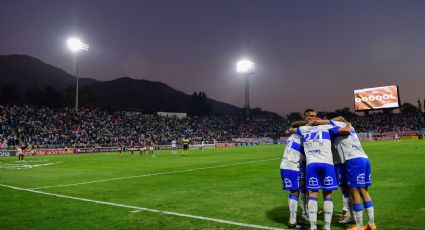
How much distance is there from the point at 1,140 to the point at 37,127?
7441 mm

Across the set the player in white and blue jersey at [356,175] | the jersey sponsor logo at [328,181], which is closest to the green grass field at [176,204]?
the player in white and blue jersey at [356,175]

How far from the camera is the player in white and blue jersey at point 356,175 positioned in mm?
6797

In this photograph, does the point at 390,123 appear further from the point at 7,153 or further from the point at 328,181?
the point at 328,181

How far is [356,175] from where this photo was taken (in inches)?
273

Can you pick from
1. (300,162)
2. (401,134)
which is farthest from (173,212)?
(401,134)

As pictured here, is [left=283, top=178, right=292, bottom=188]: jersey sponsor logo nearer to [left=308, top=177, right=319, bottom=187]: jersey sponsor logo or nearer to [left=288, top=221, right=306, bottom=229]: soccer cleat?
[left=308, top=177, right=319, bottom=187]: jersey sponsor logo

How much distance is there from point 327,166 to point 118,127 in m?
64.6

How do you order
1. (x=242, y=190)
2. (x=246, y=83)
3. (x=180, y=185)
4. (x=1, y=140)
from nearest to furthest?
(x=242, y=190) < (x=180, y=185) < (x=1, y=140) < (x=246, y=83)

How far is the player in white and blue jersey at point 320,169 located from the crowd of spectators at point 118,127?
48.4 meters

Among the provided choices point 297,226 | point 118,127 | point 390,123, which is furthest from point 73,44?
point 390,123

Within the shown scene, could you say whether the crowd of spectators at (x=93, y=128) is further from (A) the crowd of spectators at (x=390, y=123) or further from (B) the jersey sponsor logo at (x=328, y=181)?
(B) the jersey sponsor logo at (x=328, y=181)

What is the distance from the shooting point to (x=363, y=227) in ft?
22.6

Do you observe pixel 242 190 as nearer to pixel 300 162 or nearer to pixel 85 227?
pixel 300 162

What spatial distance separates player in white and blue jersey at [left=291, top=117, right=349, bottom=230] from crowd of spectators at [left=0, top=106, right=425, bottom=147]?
48.4m
